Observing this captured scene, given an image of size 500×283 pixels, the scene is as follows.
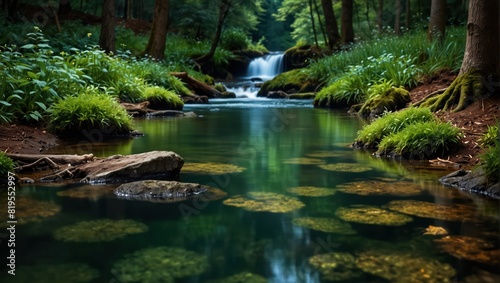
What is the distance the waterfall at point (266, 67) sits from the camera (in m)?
25.6

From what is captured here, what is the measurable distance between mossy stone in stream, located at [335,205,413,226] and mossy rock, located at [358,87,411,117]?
6443 mm

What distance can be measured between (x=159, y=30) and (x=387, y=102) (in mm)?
9949

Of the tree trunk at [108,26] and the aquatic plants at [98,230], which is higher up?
the tree trunk at [108,26]

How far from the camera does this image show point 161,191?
4.35 metres

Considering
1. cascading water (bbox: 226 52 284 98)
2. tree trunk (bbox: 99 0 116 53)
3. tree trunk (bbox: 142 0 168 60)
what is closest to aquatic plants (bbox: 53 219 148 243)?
tree trunk (bbox: 99 0 116 53)

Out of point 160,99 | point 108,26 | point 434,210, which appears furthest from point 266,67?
point 434,210

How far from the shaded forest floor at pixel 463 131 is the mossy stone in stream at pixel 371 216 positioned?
2.05 metres

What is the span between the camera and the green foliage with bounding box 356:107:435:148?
21.9ft

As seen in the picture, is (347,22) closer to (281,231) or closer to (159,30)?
(159,30)

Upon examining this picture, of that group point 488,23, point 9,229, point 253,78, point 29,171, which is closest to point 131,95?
point 29,171

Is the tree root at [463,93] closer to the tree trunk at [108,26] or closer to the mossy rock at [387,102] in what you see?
the mossy rock at [387,102]

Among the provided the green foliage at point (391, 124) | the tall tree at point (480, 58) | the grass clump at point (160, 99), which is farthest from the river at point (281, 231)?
the grass clump at point (160, 99)

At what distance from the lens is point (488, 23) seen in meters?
7.45

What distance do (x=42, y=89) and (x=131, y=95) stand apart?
15.1 ft
